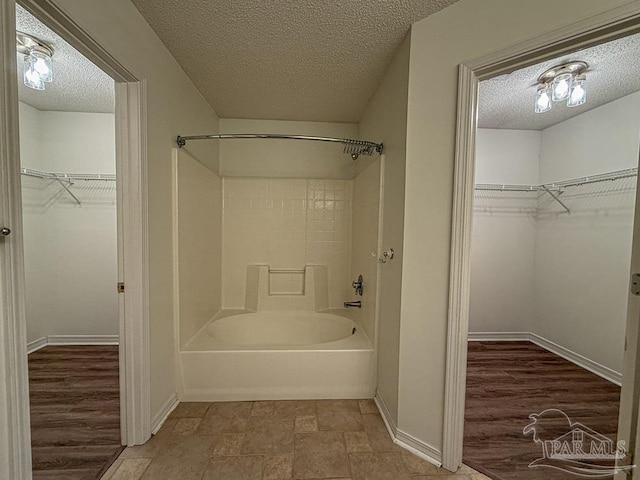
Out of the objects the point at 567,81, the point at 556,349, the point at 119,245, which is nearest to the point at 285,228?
the point at 119,245

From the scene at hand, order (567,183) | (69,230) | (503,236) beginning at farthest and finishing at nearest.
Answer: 1. (503,236)
2. (69,230)
3. (567,183)

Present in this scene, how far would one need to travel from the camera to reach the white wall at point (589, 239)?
89.0 inches

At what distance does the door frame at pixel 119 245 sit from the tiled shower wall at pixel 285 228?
1.43 meters

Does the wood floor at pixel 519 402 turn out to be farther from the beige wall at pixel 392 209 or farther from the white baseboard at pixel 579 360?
the beige wall at pixel 392 209

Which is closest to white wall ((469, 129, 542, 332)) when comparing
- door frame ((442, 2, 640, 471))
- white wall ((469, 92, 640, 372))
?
white wall ((469, 92, 640, 372))

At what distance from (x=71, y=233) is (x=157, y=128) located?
208 cm

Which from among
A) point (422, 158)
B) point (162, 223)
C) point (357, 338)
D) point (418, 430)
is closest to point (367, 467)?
point (418, 430)

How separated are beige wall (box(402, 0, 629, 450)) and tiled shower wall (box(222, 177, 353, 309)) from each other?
148 cm

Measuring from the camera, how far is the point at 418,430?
1502mm

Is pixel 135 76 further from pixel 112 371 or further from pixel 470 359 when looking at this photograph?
pixel 470 359

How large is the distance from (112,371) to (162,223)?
1.67 meters

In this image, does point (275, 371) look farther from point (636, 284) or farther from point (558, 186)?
point (558, 186)

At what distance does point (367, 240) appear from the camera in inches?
91.0

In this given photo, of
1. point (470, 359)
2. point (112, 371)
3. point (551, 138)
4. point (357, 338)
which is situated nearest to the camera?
point (357, 338)
